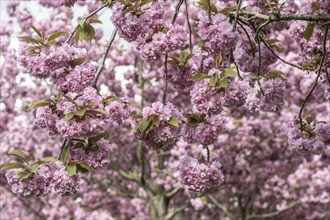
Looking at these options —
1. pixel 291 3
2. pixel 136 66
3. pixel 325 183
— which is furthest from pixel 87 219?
pixel 291 3

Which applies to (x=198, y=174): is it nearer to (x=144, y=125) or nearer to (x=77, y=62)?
(x=144, y=125)

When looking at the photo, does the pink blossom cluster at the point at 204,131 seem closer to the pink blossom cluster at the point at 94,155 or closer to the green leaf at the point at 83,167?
the pink blossom cluster at the point at 94,155

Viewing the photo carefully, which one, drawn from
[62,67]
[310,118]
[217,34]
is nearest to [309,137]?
[310,118]

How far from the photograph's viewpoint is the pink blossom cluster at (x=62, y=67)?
338 centimetres

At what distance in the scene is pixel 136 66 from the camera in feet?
43.9

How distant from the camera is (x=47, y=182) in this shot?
10.4 feet

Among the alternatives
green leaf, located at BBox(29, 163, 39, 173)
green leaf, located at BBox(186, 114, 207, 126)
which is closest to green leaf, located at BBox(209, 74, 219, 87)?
green leaf, located at BBox(186, 114, 207, 126)

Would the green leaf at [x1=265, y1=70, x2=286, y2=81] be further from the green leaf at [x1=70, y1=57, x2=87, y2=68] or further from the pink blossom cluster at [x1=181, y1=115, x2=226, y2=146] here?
the green leaf at [x1=70, y1=57, x2=87, y2=68]

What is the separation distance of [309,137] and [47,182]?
214 centimetres

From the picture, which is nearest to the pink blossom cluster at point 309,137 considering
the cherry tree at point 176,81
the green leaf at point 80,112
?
the cherry tree at point 176,81

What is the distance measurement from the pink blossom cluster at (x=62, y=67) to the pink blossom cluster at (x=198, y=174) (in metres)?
0.84

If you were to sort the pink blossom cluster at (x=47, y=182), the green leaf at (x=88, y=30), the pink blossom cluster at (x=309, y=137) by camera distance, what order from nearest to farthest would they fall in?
the pink blossom cluster at (x=47, y=182)
the green leaf at (x=88, y=30)
the pink blossom cluster at (x=309, y=137)

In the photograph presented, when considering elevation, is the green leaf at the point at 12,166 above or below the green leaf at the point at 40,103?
below

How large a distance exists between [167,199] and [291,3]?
28.9ft
